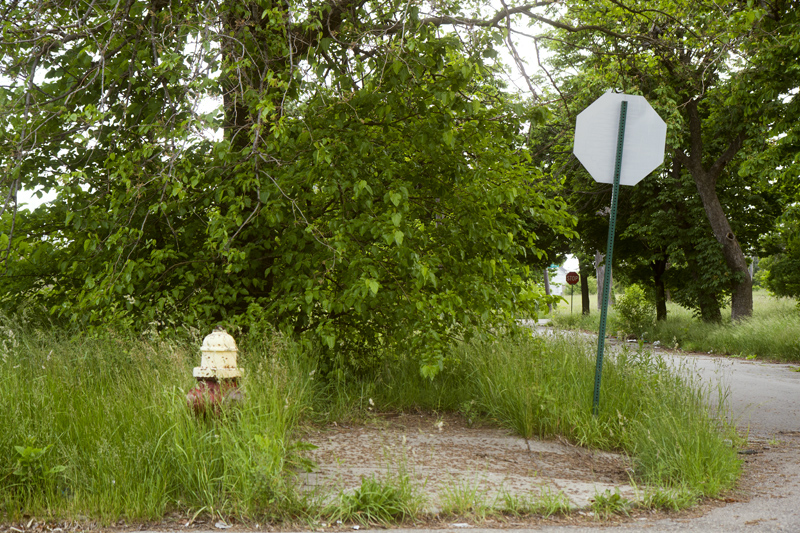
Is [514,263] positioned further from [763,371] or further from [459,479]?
[763,371]

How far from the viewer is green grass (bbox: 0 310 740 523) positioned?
403 centimetres

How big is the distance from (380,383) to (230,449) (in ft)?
11.1

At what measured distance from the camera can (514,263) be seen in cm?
840

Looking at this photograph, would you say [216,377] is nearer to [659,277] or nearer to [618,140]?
[618,140]

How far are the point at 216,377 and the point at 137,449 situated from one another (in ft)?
3.05

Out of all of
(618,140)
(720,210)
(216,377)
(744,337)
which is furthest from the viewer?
(720,210)

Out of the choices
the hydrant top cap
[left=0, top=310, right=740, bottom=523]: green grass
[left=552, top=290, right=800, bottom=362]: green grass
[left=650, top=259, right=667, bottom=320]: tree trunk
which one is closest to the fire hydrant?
the hydrant top cap

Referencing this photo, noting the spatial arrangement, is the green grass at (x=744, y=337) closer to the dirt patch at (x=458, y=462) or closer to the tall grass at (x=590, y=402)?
the tall grass at (x=590, y=402)

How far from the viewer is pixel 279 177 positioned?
22.8ft

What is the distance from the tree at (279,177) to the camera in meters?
6.30

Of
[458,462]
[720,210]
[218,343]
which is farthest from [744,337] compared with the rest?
[218,343]

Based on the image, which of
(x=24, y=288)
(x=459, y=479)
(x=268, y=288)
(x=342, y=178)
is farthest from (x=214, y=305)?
(x=459, y=479)

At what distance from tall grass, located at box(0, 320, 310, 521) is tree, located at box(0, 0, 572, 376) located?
1.37m

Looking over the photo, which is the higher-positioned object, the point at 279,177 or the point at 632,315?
the point at 279,177
